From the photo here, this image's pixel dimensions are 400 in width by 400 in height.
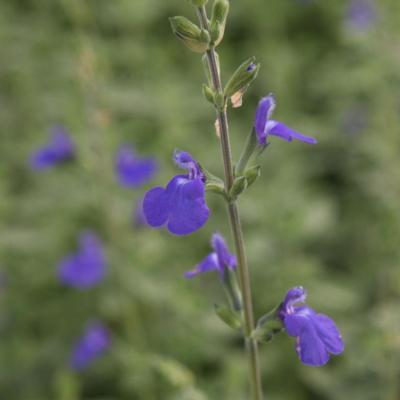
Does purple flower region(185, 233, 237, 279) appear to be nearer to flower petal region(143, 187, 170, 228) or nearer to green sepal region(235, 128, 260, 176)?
green sepal region(235, 128, 260, 176)

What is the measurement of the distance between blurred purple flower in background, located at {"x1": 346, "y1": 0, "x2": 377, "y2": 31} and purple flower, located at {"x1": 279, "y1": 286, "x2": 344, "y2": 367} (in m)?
4.20

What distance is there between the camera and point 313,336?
85.6 inches

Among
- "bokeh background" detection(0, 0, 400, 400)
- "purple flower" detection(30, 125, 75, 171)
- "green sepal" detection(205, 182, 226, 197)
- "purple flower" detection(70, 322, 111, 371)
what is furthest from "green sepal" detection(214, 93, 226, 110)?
"purple flower" detection(70, 322, 111, 371)

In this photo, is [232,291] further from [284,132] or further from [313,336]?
[284,132]

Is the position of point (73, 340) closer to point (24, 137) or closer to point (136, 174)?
point (136, 174)

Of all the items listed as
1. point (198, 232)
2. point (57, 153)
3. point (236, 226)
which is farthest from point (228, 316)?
point (198, 232)

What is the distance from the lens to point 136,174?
4539mm

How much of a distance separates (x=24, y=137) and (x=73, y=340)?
2.66 metres

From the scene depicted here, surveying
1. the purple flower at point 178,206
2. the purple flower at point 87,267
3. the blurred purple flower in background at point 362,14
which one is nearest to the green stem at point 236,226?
the purple flower at point 178,206

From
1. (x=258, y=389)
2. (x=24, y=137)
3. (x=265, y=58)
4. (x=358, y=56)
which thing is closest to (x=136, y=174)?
(x=258, y=389)

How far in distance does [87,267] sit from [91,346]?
525 mm

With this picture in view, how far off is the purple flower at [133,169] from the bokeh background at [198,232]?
9 cm

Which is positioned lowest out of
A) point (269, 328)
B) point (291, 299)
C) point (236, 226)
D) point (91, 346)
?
point (91, 346)

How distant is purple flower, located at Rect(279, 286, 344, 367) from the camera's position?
7.02 feet
